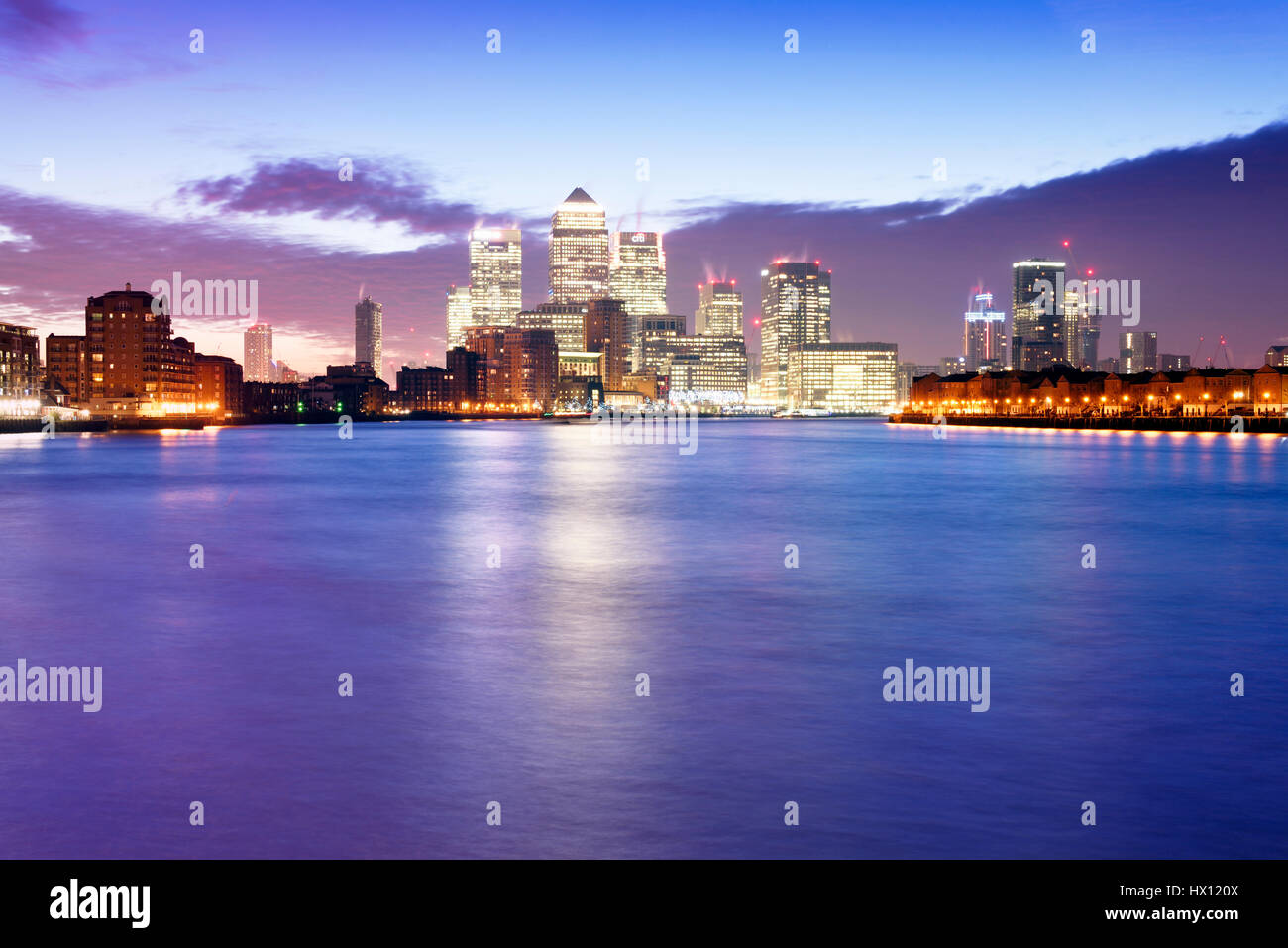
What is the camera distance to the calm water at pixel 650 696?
10.2 meters

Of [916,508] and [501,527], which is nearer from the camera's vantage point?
[501,527]

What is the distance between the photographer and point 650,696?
606 inches

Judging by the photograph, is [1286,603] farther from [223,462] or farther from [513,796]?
[223,462]

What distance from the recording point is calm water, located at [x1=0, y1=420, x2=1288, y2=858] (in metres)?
10.2

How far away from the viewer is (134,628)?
20.9 meters

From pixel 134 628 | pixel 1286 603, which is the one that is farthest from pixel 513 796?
pixel 1286 603

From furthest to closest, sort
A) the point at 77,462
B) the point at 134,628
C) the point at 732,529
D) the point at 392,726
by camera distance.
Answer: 1. the point at 77,462
2. the point at 732,529
3. the point at 134,628
4. the point at 392,726
